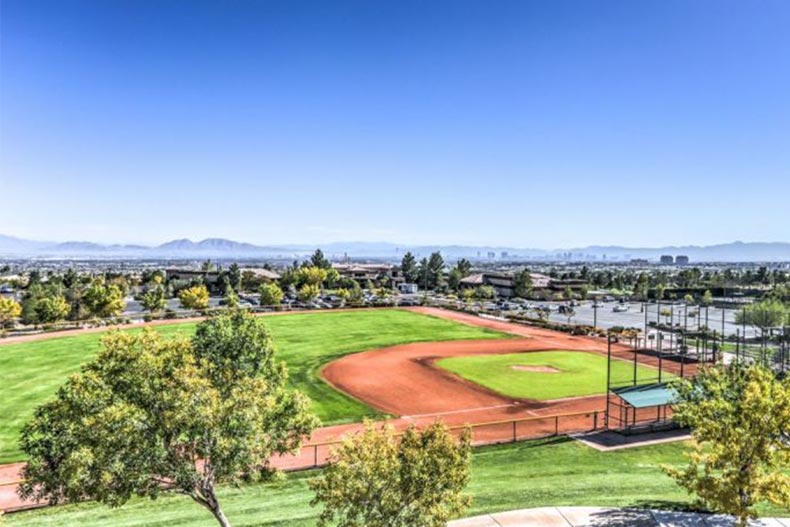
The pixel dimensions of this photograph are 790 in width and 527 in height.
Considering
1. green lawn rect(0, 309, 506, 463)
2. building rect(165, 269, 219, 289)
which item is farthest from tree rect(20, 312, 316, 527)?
building rect(165, 269, 219, 289)

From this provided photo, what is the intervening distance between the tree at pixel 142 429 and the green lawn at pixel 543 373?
27.9m

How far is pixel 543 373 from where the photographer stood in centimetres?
4462

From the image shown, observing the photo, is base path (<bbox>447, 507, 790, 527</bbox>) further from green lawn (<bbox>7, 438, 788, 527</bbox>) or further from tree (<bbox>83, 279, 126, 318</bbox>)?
tree (<bbox>83, 279, 126, 318</bbox>)

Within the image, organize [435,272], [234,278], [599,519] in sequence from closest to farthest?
1. [599,519]
2. [234,278]
3. [435,272]

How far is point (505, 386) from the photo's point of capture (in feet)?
131

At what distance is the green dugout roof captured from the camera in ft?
94.2

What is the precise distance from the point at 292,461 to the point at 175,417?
1477 cm

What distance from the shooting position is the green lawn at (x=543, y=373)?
1531 inches

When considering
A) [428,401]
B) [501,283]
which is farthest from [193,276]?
[428,401]

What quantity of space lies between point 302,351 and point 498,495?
35.2m

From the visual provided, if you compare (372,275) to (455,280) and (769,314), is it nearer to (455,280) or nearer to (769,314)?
(455,280)

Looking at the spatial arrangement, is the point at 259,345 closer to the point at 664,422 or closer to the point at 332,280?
the point at 664,422

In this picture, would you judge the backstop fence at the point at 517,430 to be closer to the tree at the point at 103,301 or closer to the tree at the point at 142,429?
the tree at the point at 142,429

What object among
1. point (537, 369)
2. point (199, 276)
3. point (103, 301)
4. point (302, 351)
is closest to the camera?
point (537, 369)
